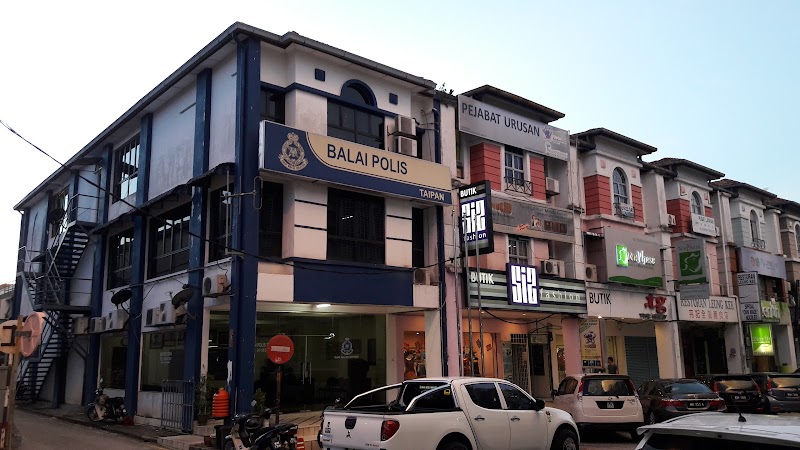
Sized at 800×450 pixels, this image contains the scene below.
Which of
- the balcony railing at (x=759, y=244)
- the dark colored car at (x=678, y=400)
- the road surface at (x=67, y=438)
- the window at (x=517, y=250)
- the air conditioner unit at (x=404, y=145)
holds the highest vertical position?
the air conditioner unit at (x=404, y=145)

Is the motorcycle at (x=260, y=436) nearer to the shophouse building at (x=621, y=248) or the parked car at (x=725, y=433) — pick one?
the parked car at (x=725, y=433)

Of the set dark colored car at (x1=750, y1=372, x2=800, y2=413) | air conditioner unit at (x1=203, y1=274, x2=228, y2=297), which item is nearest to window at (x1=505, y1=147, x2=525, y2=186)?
dark colored car at (x1=750, y1=372, x2=800, y2=413)

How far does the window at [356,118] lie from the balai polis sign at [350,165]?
110 cm

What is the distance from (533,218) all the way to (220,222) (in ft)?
39.7

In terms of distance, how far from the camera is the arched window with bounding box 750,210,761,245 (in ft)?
126

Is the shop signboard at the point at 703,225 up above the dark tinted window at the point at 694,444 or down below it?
above

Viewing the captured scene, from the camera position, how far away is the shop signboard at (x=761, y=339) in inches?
1380

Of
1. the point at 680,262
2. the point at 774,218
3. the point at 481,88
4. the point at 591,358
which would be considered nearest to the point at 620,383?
the point at 591,358

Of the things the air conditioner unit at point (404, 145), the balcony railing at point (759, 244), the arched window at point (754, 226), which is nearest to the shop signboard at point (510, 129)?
the air conditioner unit at point (404, 145)

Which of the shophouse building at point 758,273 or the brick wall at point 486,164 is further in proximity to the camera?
the shophouse building at point 758,273

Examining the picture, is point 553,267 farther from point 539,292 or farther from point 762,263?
point 762,263

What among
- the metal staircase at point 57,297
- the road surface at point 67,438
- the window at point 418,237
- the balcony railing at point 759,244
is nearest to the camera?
the road surface at point 67,438

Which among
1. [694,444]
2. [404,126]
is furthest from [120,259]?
[694,444]

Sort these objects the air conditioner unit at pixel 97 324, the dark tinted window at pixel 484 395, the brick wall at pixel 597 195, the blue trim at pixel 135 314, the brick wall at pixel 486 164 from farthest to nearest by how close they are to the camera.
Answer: the brick wall at pixel 597 195
the brick wall at pixel 486 164
the air conditioner unit at pixel 97 324
the blue trim at pixel 135 314
the dark tinted window at pixel 484 395
